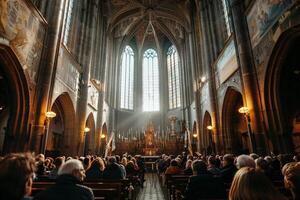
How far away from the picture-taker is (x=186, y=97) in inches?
1063

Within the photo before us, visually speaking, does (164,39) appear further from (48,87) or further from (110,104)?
(48,87)

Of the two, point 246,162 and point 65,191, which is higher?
point 246,162

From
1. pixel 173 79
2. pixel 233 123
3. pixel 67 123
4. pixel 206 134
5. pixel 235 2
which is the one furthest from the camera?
pixel 173 79

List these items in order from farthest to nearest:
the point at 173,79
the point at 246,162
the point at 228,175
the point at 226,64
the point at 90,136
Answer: the point at 173,79 → the point at 90,136 → the point at 226,64 → the point at 228,175 → the point at 246,162

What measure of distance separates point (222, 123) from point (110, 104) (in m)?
15.7

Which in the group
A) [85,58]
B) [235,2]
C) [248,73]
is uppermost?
[235,2]

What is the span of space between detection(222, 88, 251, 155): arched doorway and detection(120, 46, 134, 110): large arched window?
18.2 metres

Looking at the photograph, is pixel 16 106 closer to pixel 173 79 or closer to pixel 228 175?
pixel 228 175

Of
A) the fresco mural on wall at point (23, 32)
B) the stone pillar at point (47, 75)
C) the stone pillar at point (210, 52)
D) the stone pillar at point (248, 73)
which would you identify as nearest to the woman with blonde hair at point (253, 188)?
the stone pillar at point (248, 73)

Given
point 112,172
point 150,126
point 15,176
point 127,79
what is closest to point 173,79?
point 127,79

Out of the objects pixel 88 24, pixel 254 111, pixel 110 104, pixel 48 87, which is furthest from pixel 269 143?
pixel 110 104

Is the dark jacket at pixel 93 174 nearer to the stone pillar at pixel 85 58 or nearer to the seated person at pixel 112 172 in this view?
the seated person at pixel 112 172

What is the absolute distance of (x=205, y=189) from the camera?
349 centimetres

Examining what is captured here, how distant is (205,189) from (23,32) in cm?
990
